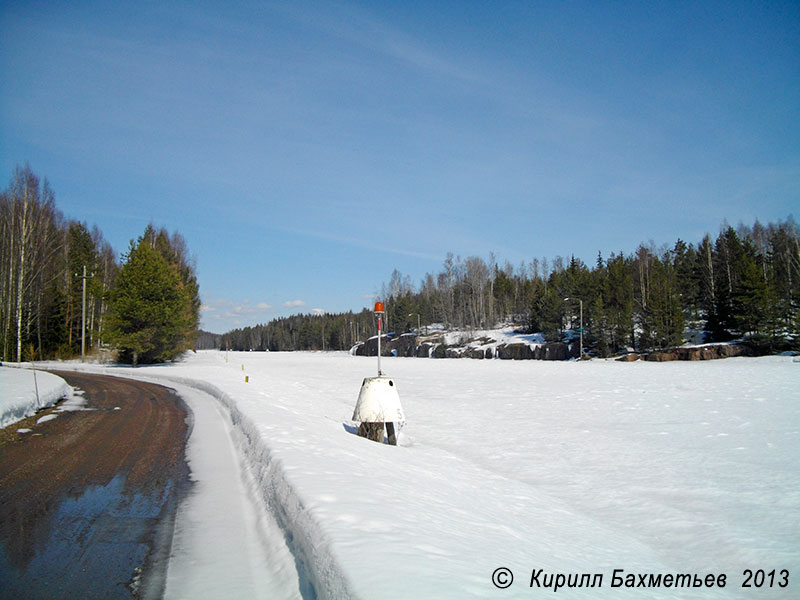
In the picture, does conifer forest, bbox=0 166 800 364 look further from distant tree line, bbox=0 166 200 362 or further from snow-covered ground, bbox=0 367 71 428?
snow-covered ground, bbox=0 367 71 428

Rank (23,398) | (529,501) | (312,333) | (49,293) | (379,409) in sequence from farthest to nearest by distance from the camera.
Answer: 1. (312,333)
2. (49,293)
3. (23,398)
4. (379,409)
5. (529,501)

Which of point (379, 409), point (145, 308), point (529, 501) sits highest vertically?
point (145, 308)

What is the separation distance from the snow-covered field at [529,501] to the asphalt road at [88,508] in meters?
0.38

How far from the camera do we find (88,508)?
4.62 m

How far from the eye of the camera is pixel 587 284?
67.8 m

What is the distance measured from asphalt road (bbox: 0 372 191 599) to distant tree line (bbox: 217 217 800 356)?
50147 millimetres

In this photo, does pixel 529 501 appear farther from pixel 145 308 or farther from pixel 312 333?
pixel 312 333

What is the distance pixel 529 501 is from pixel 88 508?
4.82 metres

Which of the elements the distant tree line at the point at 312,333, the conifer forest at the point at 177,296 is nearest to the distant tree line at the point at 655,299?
the conifer forest at the point at 177,296

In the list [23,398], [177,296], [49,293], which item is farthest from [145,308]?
[23,398]

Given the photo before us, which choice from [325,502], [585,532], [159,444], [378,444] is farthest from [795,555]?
[159,444]

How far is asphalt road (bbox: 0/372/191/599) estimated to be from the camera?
3.18 m

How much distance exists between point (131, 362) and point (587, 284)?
58.5 metres

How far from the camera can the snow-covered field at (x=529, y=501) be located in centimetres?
313
